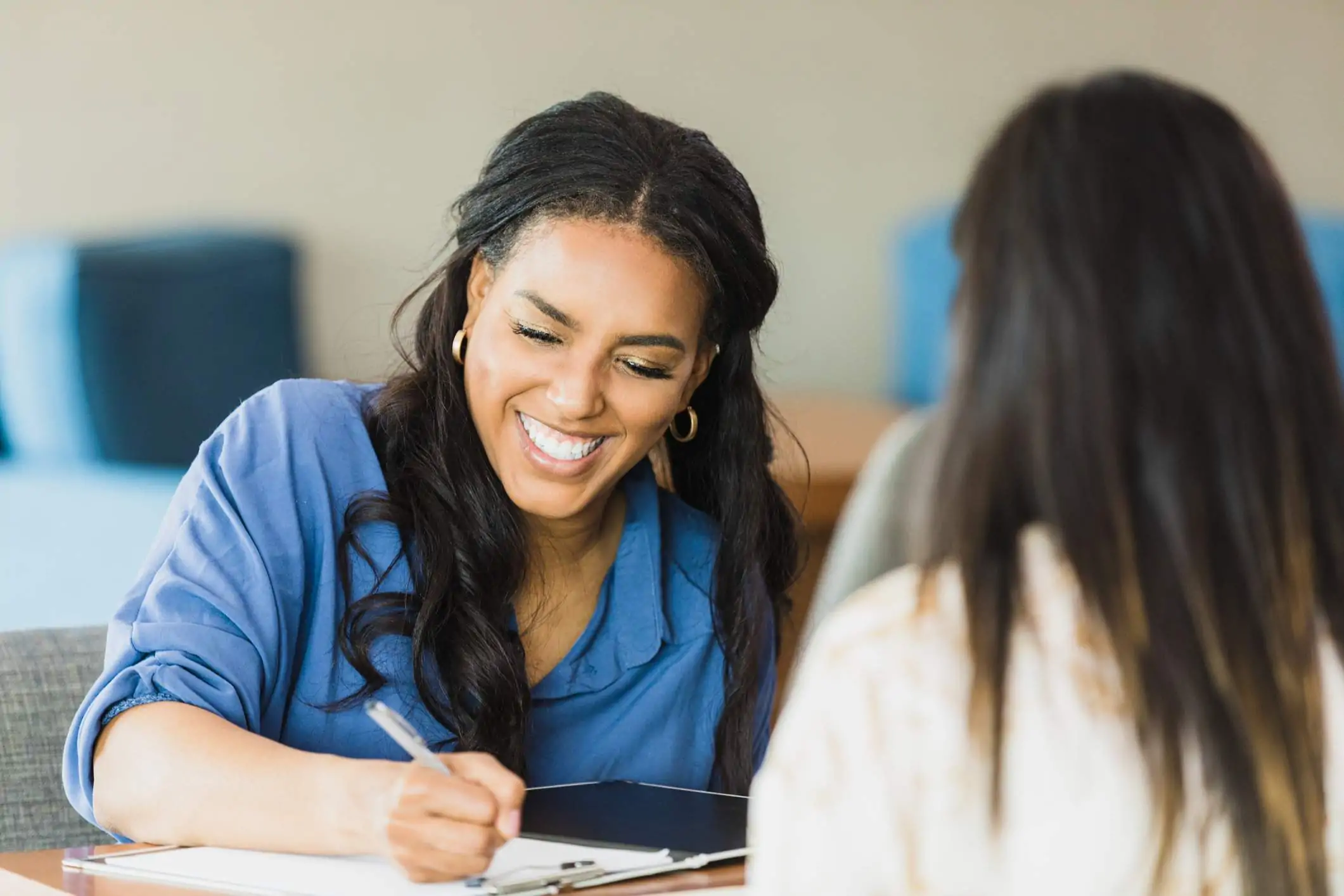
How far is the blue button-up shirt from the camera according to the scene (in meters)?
1.31

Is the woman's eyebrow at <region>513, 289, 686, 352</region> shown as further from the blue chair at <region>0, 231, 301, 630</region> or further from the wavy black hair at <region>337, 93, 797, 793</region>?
the blue chair at <region>0, 231, 301, 630</region>

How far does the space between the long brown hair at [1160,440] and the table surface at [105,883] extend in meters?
0.41

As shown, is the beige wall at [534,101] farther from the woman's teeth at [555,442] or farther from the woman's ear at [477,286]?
the woman's teeth at [555,442]

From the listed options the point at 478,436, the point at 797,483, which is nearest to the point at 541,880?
the point at 478,436

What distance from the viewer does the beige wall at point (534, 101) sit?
3.68 m

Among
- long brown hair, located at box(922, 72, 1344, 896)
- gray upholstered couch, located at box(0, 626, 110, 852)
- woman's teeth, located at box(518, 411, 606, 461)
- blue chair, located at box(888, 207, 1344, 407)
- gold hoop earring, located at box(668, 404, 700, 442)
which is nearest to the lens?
long brown hair, located at box(922, 72, 1344, 896)

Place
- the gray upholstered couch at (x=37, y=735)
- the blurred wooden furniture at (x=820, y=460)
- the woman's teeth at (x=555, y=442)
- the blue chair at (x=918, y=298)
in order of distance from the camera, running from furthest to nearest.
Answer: the blue chair at (x=918, y=298) < the blurred wooden furniture at (x=820, y=460) < the woman's teeth at (x=555, y=442) < the gray upholstered couch at (x=37, y=735)

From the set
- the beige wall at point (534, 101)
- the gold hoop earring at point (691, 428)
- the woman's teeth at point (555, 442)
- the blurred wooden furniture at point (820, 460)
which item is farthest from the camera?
the beige wall at point (534, 101)

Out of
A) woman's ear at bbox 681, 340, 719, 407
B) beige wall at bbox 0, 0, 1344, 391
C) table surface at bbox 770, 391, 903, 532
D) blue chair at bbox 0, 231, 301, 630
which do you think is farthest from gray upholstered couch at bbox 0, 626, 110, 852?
beige wall at bbox 0, 0, 1344, 391

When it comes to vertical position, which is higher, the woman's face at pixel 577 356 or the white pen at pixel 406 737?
the woman's face at pixel 577 356

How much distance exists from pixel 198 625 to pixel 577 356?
40cm

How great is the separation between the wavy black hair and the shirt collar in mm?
65

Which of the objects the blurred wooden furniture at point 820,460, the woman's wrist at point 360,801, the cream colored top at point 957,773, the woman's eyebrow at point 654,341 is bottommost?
the blurred wooden furniture at point 820,460

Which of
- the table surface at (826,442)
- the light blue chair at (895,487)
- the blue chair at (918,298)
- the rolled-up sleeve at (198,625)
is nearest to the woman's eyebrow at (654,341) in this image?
the light blue chair at (895,487)
